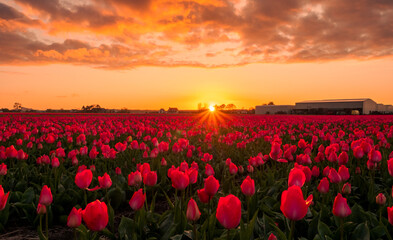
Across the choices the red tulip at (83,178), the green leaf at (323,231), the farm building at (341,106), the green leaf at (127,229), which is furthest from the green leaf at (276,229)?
the farm building at (341,106)

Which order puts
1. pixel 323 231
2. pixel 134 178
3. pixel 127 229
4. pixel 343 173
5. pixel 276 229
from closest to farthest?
pixel 276 229 → pixel 323 231 → pixel 127 229 → pixel 134 178 → pixel 343 173

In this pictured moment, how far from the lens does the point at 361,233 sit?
2.42 meters

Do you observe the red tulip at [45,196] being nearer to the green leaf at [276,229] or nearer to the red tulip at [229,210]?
the red tulip at [229,210]

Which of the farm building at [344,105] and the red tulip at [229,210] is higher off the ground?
the farm building at [344,105]

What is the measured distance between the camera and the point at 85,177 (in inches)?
97.9

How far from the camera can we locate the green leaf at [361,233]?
2.39 meters

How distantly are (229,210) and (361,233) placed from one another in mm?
1542

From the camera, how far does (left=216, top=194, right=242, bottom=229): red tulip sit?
1.62m

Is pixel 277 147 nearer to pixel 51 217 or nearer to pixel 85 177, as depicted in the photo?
pixel 85 177

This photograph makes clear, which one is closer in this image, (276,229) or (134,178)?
(276,229)

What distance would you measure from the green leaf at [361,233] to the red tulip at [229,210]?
1.44 m

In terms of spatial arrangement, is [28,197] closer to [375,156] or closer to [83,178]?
[83,178]

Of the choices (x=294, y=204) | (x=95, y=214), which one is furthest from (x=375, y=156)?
(x=95, y=214)

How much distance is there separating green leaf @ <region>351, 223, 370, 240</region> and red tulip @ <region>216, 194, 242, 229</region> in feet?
4.73
